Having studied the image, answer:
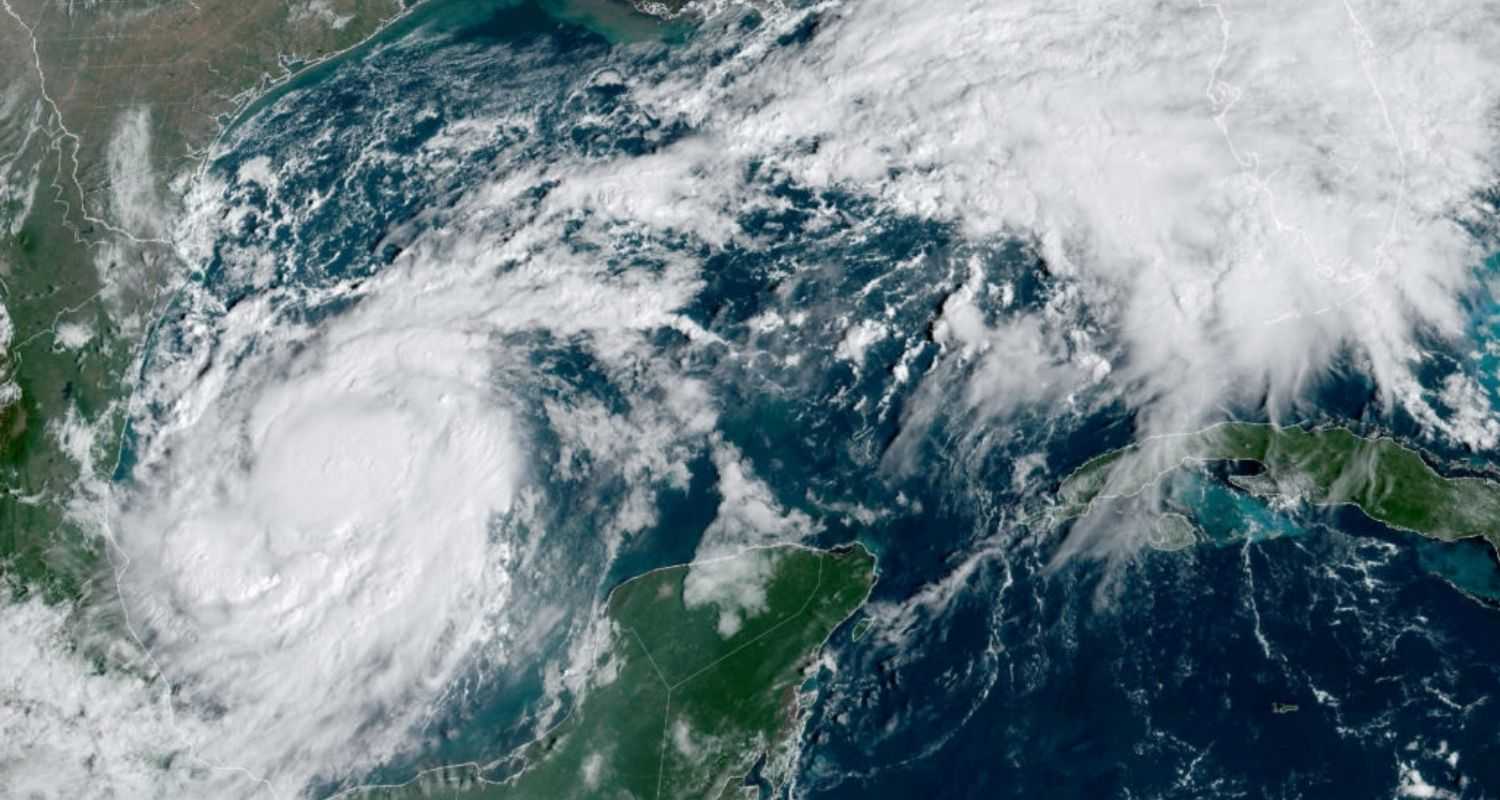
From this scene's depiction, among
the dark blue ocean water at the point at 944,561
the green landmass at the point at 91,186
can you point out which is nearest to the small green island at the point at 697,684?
the dark blue ocean water at the point at 944,561

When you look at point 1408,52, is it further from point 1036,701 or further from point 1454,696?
point 1036,701

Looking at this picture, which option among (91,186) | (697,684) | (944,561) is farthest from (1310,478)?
(91,186)

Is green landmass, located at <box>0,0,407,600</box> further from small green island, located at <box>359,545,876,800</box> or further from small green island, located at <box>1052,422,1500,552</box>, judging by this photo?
small green island, located at <box>1052,422,1500,552</box>

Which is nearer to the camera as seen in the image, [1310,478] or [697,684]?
[1310,478]

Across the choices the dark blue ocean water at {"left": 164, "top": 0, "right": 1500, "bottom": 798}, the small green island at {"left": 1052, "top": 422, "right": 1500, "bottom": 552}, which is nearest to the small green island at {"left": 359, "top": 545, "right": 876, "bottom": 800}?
the dark blue ocean water at {"left": 164, "top": 0, "right": 1500, "bottom": 798}

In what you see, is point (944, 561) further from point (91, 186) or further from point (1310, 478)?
point (91, 186)

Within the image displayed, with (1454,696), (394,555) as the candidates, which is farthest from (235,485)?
(1454,696)
